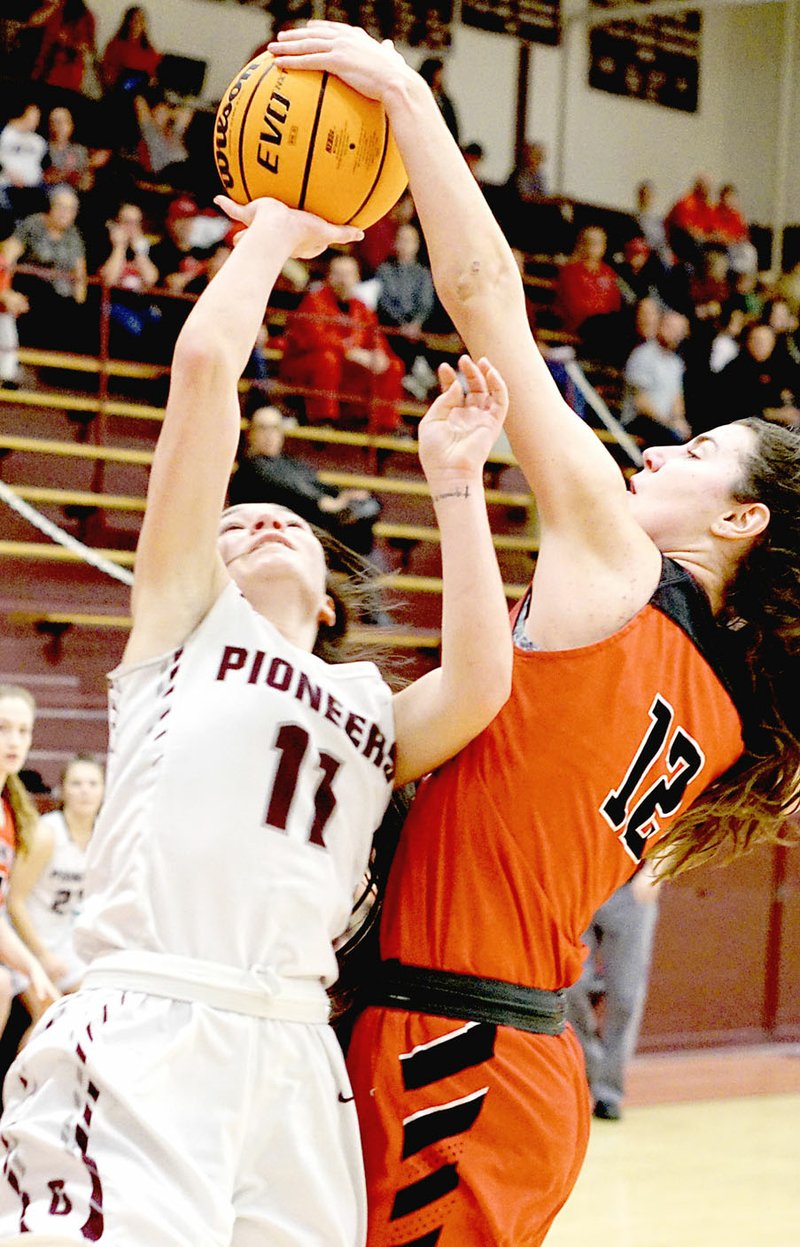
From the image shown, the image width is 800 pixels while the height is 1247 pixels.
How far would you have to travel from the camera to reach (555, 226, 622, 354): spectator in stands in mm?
12758

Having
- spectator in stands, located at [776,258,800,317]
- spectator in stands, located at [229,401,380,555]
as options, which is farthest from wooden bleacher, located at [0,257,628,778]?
spectator in stands, located at [776,258,800,317]

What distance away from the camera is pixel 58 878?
6.59m

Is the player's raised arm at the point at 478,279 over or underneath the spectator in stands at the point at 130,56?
over

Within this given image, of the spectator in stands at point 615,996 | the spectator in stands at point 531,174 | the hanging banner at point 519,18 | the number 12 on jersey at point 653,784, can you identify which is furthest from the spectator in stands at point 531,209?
the number 12 on jersey at point 653,784

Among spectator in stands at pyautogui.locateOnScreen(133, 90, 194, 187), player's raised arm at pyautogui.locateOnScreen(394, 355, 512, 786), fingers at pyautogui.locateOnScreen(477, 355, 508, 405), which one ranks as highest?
fingers at pyautogui.locateOnScreen(477, 355, 508, 405)

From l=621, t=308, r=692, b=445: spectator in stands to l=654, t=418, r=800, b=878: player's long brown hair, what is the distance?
9.48 metres

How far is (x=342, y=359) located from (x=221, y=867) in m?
8.76

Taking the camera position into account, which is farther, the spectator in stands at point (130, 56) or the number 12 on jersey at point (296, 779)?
the spectator in stands at point (130, 56)

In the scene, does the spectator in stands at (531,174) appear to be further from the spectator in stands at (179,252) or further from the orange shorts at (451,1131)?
the orange shorts at (451,1131)

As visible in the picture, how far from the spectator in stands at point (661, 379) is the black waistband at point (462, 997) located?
9876 millimetres

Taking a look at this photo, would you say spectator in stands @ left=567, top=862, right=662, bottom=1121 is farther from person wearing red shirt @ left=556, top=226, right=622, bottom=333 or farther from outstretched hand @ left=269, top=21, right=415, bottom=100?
person wearing red shirt @ left=556, top=226, right=622, bottom=333

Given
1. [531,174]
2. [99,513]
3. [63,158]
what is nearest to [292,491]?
[99,513]

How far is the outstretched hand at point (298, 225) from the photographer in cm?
→ 239

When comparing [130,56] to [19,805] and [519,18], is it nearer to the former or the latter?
[519,18]
